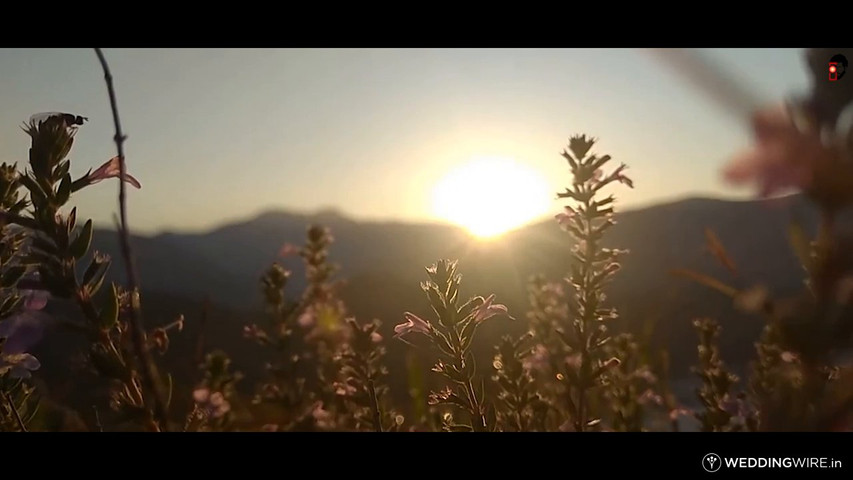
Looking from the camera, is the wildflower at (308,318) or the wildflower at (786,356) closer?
the wildflower at (786,356)

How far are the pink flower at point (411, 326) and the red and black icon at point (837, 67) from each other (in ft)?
2.94

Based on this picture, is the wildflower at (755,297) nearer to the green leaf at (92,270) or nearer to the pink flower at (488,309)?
the pink flower at (488,309)

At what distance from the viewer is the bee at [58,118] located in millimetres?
1357

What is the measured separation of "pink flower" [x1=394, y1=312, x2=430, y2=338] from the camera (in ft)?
4.76

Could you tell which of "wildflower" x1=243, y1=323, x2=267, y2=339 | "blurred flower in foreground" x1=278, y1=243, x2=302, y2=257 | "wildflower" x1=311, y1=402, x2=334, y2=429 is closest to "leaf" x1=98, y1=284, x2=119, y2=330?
"wildflower" x1=311, y1=402, x2=334, y2=429

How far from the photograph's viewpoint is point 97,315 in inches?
48.4

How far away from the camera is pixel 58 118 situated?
1.37 m

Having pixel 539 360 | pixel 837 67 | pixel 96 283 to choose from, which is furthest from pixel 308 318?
pixel 837 67

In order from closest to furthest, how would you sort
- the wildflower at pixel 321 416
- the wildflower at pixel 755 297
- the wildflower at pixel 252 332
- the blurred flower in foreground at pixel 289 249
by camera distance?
the wildflower at pixel 755 297
the wildflower at pixel 321 416
the wildflower at pixel 252 332
the blurred flower in foreground at pixel 289 249

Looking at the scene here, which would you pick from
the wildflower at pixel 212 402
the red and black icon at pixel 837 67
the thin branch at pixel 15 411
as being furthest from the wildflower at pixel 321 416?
the red and black icon at pixel 837 67

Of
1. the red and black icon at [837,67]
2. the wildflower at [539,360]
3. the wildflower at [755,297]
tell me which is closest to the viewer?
the wildflower at [755,297]

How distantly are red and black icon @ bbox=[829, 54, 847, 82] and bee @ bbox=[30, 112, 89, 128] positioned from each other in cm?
149
